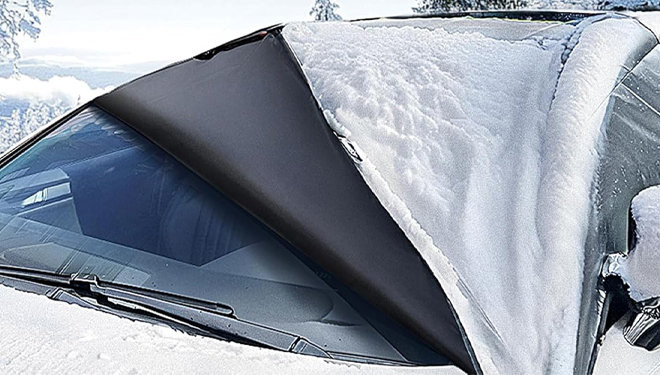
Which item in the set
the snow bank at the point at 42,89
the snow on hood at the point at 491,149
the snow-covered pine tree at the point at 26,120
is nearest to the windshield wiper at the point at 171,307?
the snow on hood at the point at 491,149

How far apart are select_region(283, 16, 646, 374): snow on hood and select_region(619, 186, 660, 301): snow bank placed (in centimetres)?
8

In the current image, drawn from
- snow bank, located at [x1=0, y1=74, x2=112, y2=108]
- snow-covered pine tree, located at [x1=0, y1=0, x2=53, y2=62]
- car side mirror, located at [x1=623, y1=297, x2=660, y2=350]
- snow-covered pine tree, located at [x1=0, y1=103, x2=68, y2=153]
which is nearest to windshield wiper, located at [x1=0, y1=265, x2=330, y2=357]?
car side mirror, located at [x1=623, y1=297, x2=660, y2=350]

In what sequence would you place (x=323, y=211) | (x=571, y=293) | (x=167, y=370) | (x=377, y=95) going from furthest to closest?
(x=377, y=95) → (x=323, y=211) → (x=571, y=293) → (x=167, y=370)

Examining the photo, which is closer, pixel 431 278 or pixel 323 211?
pixel 431 278

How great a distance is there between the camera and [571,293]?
1.07 meters

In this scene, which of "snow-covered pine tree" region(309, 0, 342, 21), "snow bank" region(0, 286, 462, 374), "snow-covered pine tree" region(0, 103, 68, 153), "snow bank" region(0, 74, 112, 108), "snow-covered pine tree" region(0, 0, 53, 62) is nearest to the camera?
"snow bank" region(0, 286, 462, 374)

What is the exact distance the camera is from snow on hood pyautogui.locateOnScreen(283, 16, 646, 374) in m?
1.06

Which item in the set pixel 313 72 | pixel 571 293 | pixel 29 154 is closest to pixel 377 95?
pixel 313 72

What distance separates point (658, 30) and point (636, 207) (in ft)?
2.31

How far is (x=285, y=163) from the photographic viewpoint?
4.19 ft

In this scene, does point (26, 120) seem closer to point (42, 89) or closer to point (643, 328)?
point (42, 89)

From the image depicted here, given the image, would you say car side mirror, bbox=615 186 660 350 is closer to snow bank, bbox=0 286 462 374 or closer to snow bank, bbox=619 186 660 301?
snow bank, bbox=619 186 660 301

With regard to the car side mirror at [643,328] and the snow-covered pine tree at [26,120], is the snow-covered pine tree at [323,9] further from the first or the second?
the car side mirror at [643,328]

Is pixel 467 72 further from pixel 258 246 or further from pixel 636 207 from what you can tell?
pixel 258 246
